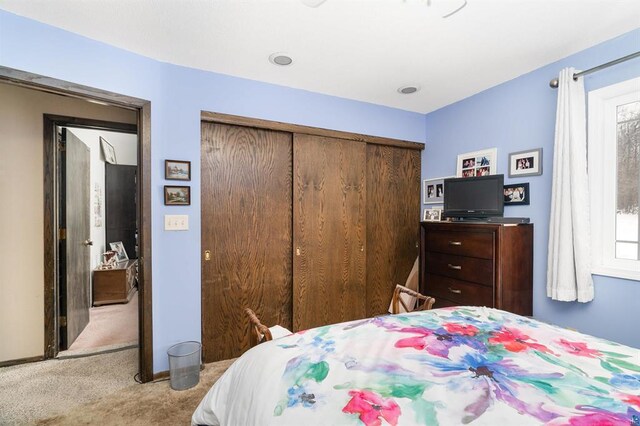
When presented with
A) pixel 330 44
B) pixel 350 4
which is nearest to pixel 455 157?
pixel 330 44

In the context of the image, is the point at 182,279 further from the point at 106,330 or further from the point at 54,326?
the point at 106,330

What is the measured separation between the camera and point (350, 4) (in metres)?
1.68

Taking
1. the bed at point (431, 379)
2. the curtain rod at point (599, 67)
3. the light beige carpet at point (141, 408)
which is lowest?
the light beige carpet at point (141, 408)

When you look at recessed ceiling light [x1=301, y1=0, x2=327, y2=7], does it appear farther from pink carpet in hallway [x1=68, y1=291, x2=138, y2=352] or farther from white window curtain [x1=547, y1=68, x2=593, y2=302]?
pink carpet in hallway [x1=68, y1=291, x2=138, y2=352]

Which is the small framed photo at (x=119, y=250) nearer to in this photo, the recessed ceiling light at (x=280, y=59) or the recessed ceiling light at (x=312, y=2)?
the recessed ceiling light at (x=280, y=59)

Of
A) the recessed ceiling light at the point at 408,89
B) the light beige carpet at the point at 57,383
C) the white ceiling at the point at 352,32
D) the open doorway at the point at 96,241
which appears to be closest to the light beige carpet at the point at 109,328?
the open doorway at the point at 96,241

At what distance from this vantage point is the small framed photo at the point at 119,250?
4.72 meters

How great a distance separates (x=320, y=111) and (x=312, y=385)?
8.34 feet

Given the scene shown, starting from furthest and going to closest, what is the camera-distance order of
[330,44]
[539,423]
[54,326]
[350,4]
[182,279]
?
[54,326], [182,279], [330,44], [350,4], [539,423]

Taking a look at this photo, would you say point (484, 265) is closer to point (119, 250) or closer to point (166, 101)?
point (166, 101)

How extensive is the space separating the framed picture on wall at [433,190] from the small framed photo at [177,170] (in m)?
2.59

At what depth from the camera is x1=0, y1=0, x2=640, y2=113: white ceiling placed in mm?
1704

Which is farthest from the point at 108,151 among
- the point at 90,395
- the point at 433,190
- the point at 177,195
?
the point at 433,190

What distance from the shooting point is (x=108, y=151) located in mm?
4820
